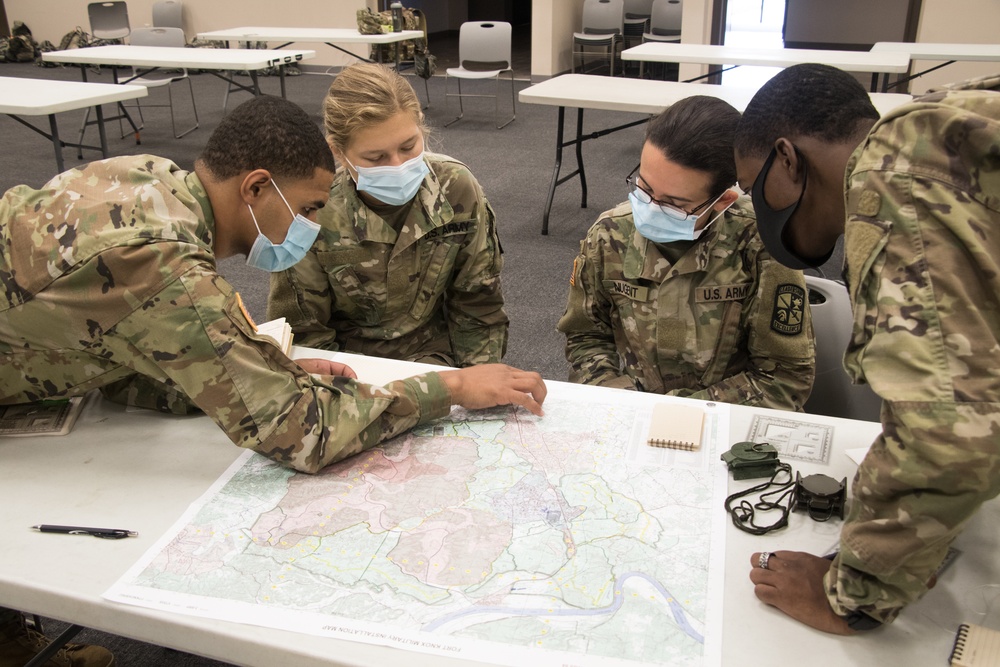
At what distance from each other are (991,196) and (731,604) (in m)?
0.52

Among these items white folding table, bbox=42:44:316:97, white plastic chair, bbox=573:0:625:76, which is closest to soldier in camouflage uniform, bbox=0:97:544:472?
white folding table, bbox=42:44:316:97

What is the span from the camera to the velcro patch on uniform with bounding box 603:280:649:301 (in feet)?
5.64

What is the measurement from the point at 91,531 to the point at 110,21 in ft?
29.2

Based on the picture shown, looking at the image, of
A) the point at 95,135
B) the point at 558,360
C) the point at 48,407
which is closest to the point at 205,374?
the point at 48,407

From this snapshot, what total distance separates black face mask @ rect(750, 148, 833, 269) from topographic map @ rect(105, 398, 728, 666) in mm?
288

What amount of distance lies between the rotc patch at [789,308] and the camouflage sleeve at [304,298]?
100 centimetres

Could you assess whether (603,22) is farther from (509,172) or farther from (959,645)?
(959,645)

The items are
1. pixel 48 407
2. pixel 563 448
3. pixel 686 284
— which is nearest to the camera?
pixel 563 448

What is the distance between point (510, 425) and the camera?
1320 millimetres

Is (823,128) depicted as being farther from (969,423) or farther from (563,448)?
(563,448)

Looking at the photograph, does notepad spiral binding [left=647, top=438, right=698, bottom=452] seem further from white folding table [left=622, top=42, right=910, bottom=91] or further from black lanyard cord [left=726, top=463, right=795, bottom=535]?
white folding table [left=622, top=42, right=910, bottom=91]

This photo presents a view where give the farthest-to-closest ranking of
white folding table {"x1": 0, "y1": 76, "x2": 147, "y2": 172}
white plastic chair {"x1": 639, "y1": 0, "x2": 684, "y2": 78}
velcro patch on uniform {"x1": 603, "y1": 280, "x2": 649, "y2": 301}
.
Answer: white plastic chair {"x1": 639, "y1": 0, "x2": 684, "y2": 78}
white folding table {"x1": 0, "y1": 76, "x2": 147, "y2": 172}
velcro patch on uniform {"x1": 603, "y1": 280, "x2": 649, "y2": 301}

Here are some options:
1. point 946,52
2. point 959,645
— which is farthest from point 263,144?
point 946,52

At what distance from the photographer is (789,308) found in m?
1.60
